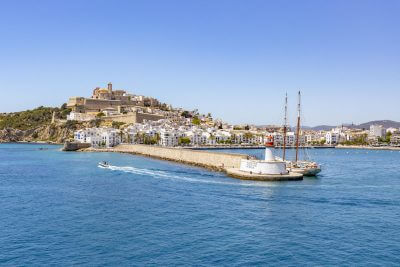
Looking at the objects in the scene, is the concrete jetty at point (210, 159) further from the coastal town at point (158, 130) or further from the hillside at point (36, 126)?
the hillside at point (36, 126)

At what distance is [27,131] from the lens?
15175 centimetres

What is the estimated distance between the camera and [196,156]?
6216 cm

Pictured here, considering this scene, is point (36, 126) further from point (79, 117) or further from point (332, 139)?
point (332, 139)

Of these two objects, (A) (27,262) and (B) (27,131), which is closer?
(A) (27,262)

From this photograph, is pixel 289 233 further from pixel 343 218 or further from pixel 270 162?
pixel 270 162

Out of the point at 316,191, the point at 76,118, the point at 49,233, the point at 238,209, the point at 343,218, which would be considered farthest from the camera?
the point at 76,118

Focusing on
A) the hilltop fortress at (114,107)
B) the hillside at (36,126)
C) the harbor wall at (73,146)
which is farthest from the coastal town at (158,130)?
the hillside at (36,126)

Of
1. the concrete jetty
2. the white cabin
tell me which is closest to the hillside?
the concrete jetty

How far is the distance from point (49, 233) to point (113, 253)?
4.97 meters

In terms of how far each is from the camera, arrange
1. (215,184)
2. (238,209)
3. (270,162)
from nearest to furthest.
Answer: (238,209)
(215,184)
(270,162)

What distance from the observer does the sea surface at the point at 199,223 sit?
18.0 meters

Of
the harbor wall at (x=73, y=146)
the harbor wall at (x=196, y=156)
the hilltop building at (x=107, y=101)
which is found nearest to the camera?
the harbor wall at (x=196, y=156)

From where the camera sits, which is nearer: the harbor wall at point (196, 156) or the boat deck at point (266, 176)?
the boat deck at point (266, 176)

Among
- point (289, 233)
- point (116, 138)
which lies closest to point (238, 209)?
point (289, 233)
